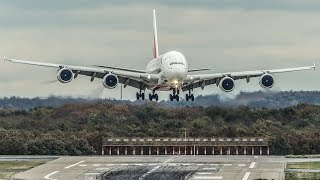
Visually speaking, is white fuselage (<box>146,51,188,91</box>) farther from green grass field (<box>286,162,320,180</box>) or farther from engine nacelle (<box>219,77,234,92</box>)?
green grass field (<box>286,162,320,180</box>)

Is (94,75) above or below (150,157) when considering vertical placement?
above

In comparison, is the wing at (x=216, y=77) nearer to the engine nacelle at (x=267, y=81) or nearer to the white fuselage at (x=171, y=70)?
the engine nacelle at (x=267, y=81)

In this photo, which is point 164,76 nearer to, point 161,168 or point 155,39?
point 161,168

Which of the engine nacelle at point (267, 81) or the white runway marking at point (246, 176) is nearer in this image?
the white runway marking at point (246, 176)

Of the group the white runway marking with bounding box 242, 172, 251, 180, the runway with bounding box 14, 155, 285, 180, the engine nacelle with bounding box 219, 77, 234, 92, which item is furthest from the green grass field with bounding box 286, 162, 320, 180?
the engine nacelle with bounding box 219, 77, 234, 92

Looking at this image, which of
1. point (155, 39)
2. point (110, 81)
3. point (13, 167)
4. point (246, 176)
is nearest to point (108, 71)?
point (110, 81)

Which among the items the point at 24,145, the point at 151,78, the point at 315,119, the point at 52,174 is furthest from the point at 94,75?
the point at 315,119

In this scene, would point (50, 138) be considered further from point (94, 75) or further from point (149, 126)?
point (94, 75)

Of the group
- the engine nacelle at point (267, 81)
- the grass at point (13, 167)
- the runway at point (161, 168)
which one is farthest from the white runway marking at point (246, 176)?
the grass at point (13, 167)
